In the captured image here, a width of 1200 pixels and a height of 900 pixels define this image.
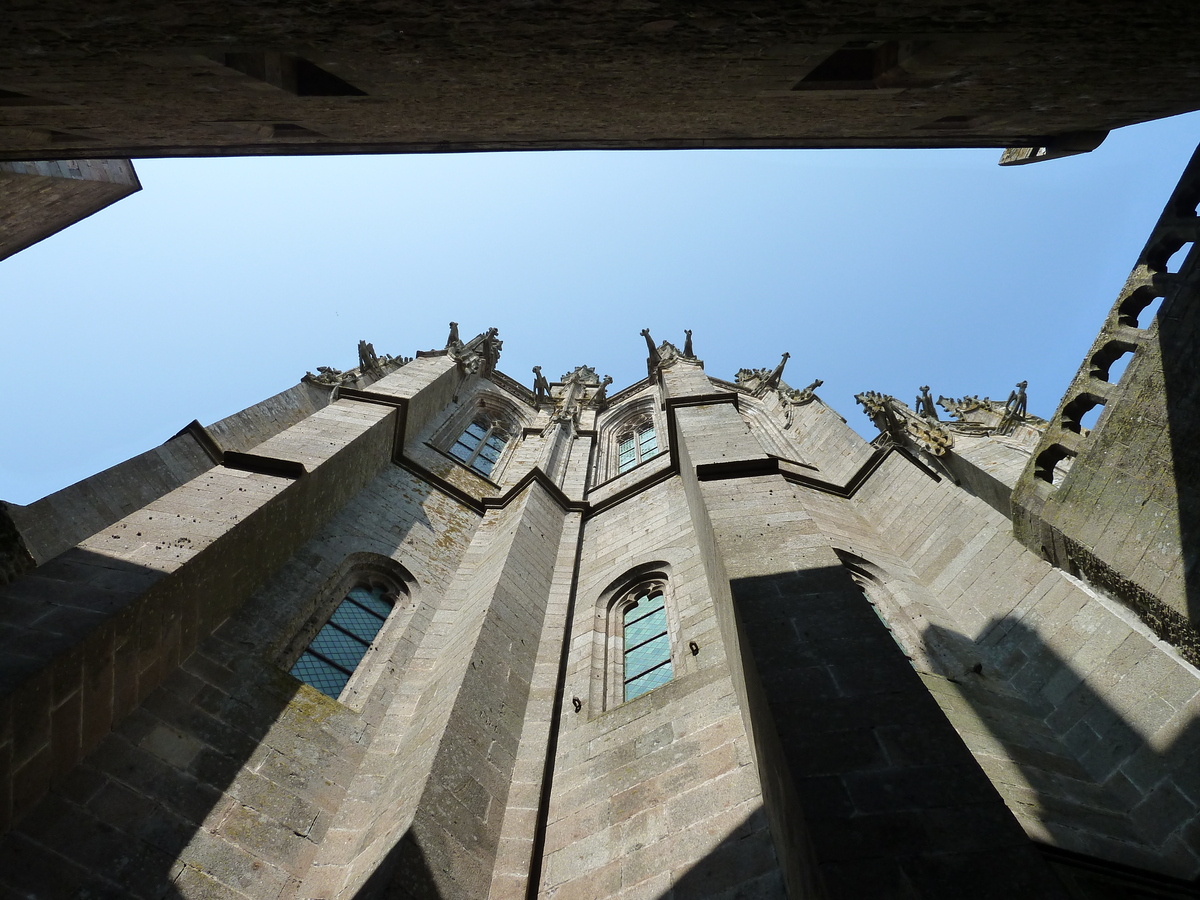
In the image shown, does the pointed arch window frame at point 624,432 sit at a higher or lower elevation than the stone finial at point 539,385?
lower

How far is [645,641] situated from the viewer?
8.12m

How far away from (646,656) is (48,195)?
12190 millimetres

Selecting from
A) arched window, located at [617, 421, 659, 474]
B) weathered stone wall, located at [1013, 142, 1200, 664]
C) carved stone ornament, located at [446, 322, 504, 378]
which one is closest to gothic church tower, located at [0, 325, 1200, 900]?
weathered stone wall, located at [1013, 142, 1200, 664]

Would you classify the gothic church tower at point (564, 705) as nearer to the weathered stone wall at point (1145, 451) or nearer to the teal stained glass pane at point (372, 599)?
Result: the teal stained glass pane at point (372, 599)

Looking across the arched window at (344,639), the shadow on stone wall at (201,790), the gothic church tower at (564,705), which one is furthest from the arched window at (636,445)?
the shadow on stone wall at (201,790)

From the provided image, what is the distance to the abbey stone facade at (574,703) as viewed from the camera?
3904 millimetres

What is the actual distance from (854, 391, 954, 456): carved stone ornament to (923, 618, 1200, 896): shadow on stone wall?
8.01 metres

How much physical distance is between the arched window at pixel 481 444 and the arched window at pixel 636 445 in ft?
11.0

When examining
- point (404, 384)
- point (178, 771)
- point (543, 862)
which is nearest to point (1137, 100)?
point (543, 862)

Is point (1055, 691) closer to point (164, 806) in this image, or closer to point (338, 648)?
point (338, 648)

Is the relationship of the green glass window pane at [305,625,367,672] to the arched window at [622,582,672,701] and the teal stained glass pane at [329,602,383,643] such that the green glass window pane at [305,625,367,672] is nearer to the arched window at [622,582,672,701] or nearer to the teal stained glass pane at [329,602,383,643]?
the teal stained glass pane at [329,602,383,643]

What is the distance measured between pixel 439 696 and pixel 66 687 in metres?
2.98

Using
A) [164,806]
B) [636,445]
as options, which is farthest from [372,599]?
[636,445]

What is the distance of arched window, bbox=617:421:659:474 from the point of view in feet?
56.3
